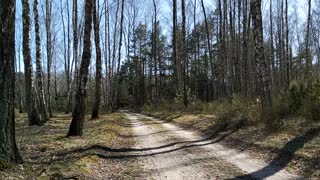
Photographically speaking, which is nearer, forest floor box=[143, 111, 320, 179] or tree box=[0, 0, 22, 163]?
tree box=[0, 0, 22, 163]

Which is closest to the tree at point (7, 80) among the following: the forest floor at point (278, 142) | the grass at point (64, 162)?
the grass at point (64, 162)

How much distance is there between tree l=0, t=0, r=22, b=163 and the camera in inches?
305

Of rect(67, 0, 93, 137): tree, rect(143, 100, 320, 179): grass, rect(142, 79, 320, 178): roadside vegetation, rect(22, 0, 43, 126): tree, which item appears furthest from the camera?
rect(22, 0, 43, 126): tree

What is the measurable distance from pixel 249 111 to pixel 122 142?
18.7 feet

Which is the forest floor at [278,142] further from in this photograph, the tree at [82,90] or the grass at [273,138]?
the tree at [82,90]

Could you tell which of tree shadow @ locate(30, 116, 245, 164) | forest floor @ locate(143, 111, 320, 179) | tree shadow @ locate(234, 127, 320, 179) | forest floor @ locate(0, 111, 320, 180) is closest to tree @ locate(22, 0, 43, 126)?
forest floor @ locate(0, 111, 320, 180)

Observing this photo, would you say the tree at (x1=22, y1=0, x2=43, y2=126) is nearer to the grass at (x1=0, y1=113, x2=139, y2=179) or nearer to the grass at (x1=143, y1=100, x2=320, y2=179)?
the grass at (x1=0, y1=113, x2=139, y2=179)

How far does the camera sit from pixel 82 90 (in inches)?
573

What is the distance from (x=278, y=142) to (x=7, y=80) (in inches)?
306

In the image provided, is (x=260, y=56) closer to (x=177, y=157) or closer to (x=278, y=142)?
(x=278, y=142)

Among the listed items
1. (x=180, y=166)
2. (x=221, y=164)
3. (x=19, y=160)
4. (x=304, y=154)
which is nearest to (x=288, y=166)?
(x=304, y=154)

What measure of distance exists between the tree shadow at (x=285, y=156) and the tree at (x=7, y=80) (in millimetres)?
4825

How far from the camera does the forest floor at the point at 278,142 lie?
28.9 ft

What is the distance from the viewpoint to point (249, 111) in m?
16.3
